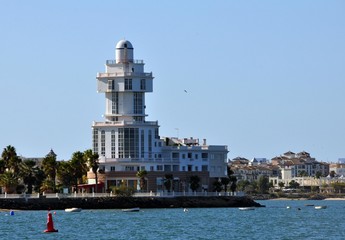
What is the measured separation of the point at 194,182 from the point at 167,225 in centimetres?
4581

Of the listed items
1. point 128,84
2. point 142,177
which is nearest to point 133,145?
point 142,177

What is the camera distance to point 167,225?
326 ft

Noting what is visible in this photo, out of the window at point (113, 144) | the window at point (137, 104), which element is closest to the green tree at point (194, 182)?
the window at point (113, 144)

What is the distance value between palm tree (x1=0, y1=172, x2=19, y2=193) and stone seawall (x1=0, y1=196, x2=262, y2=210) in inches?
321

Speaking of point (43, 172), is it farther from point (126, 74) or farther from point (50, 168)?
point (126, 74)

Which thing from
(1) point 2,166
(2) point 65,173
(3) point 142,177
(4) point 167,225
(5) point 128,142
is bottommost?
(4) point 167,225

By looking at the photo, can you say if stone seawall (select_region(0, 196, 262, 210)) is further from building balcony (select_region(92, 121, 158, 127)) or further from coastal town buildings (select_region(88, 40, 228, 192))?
building balcony (select_region(92, 121, 158, 127))

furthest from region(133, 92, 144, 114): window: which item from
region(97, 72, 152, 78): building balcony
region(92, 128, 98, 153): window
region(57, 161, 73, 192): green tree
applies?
region(57, 161, 73, 192): green tree

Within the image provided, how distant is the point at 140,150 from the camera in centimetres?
14400

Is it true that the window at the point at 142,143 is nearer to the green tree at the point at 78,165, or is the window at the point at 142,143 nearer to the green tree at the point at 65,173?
the green tree at the point at 78,165

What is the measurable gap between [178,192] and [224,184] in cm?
1011

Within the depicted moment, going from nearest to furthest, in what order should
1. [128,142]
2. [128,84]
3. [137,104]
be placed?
[128,142], [128,84], [137,104]

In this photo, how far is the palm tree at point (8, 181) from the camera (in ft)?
445

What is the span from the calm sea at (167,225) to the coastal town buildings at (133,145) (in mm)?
14807
